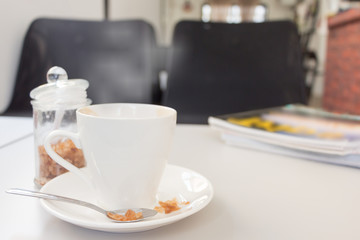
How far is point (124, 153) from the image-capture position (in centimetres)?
34

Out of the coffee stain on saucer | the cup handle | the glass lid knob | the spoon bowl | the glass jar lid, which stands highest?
the glass lid knob

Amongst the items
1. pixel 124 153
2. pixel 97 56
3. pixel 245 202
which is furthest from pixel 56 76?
pixel 97 56

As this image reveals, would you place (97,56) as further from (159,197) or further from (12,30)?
(159,197)

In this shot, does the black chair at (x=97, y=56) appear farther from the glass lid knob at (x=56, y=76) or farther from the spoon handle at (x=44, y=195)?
the spoon handle at (x=44, y=195)

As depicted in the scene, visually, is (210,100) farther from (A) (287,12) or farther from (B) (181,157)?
(A) (287,12)

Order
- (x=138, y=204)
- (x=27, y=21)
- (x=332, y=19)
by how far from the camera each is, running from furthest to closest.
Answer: (x=332, y=19) → (x=27, y=21) → (x=138, y=204)

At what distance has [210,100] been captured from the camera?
1.47 m

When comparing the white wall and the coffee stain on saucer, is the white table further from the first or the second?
the white wall

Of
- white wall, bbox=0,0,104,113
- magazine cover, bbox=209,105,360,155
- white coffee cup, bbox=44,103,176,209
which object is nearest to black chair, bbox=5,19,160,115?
white wall, bbox=0,0,104,113

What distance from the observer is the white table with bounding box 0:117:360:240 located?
12.6 inches

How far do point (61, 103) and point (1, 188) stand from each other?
121 mm

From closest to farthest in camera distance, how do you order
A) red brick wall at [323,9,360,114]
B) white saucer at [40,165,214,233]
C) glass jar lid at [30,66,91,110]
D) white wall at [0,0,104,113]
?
white saucer at [40,165,214,233] → glass jar lid at [30,66,91,110] → white wall at [0,0,104,113] → red brick wall at [323,9,360,114]

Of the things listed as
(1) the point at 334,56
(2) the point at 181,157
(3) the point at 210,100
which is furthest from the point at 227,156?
(1) the point at 334,56

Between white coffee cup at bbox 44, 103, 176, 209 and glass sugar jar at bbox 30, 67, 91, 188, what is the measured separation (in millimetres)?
52
